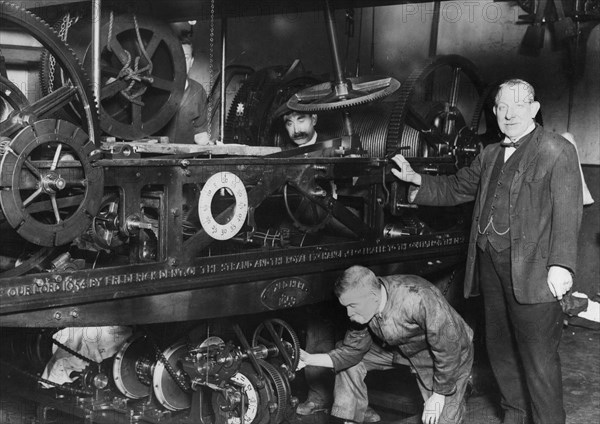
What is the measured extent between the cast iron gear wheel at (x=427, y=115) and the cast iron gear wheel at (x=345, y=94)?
0.31 m

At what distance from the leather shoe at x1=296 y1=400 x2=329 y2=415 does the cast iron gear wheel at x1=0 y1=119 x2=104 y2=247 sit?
224 cm

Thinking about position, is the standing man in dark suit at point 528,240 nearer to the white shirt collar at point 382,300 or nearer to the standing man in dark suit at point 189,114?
the white shirt collar at point 382,300

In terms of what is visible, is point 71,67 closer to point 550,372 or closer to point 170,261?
point 170,261

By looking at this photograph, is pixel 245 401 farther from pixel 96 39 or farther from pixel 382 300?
pixel 96 39

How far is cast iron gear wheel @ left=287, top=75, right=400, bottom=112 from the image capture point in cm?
412

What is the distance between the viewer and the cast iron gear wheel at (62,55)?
284cm

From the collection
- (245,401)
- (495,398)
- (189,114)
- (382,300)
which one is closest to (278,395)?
(245,401)

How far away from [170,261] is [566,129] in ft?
15.0

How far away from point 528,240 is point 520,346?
1.74 ft

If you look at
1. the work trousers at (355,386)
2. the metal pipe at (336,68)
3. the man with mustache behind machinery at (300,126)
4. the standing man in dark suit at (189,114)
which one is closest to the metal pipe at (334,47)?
the metal pipe at (336,68)

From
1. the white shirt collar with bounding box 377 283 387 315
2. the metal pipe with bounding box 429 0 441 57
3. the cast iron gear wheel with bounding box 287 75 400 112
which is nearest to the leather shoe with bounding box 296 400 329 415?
the white shirt collar with bounding box 377 283 387 315

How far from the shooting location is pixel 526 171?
372 centimetres

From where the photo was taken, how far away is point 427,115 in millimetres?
5117

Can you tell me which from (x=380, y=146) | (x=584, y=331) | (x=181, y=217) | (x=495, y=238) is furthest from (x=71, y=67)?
(x=584, y=331)
